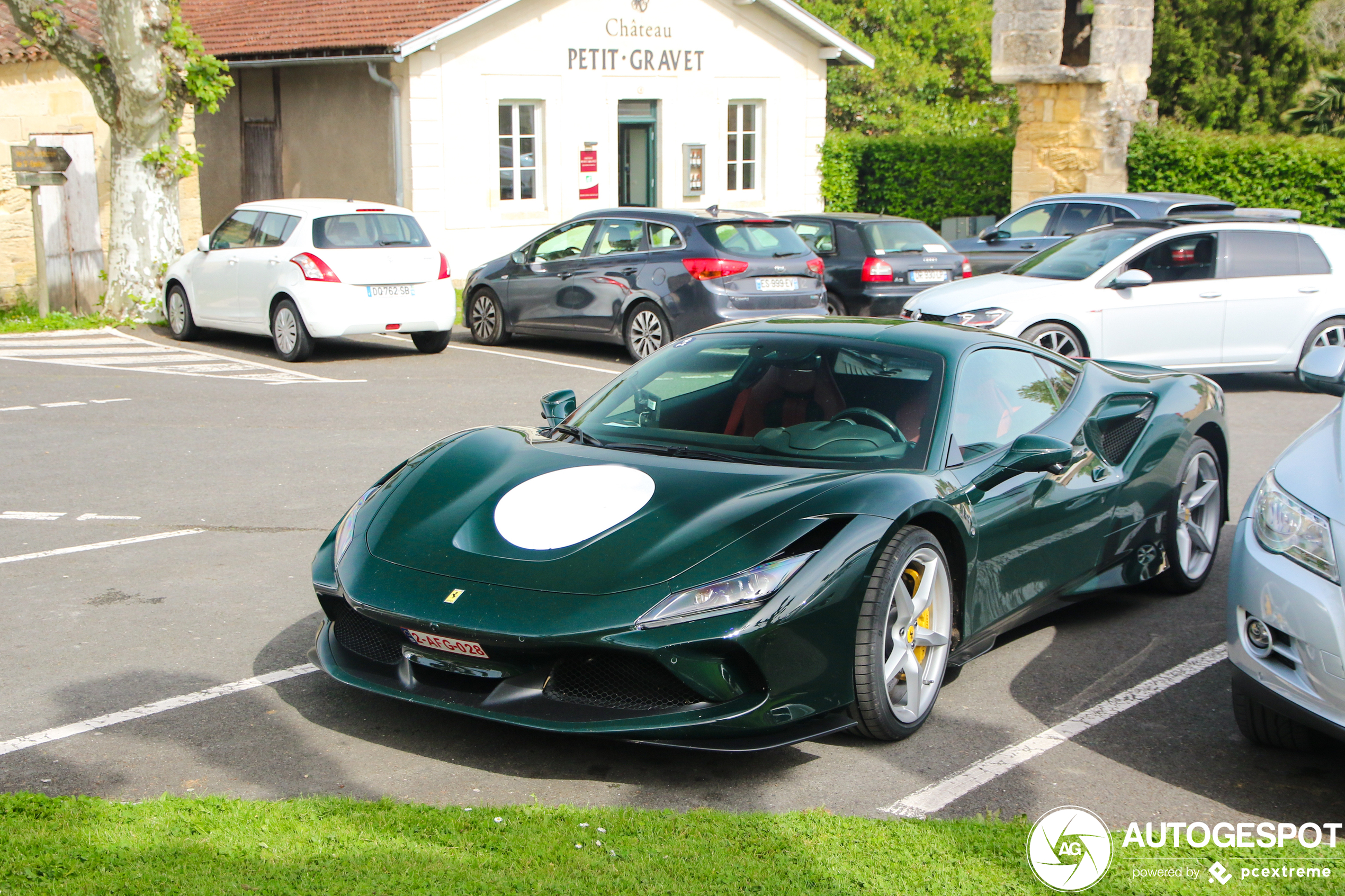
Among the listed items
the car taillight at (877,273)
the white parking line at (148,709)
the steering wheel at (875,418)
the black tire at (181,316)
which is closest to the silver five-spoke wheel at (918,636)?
the steering wheel at (875,418)

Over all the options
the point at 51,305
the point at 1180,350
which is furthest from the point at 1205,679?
the point at 51,305

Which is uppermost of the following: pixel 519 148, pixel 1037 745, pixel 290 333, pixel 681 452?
pixel 519 148

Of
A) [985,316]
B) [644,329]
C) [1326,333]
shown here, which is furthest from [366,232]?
[1326,333]

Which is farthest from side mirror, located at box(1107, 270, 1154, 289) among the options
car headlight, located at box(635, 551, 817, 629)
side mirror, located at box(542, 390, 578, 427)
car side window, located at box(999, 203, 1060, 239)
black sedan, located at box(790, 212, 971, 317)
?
car headlight, located at box(635, 551, 817, 629)

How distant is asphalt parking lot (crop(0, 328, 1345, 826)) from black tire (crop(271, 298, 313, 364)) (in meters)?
5.10

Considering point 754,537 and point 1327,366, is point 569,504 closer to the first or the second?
point 754,537

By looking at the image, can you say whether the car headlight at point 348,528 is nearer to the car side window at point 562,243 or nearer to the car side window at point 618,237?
the car side window at point 618,237

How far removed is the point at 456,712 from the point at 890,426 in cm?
191

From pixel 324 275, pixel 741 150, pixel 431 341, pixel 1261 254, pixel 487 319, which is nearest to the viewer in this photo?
pixel 1261 254

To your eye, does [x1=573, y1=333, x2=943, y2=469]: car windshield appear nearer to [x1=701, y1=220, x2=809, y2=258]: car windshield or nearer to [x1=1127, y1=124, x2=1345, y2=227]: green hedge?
[x1=701, y1=220, x2=809, y2=258]: car windshield

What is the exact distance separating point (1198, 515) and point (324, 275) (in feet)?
32.8

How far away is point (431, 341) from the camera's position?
50.9ft

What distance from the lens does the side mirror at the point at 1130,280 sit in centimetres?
1259

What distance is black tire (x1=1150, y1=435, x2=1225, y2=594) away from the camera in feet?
20.6
